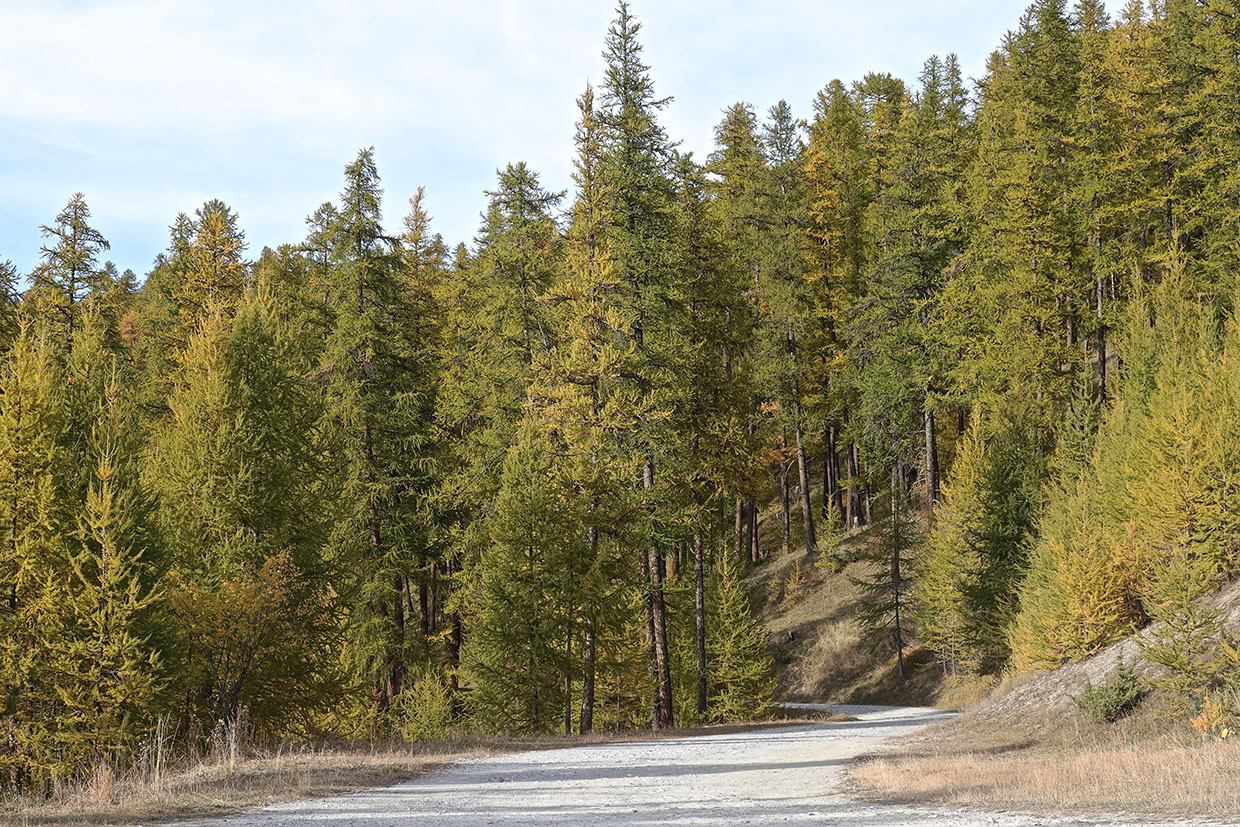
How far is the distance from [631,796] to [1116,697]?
9.97 m

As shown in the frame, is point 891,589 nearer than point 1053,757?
No

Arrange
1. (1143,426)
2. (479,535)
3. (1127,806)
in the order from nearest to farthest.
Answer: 1. (1127,806)
2. (1143,426)
3. (479,535)

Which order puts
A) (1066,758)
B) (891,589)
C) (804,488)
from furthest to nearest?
(804,488)
(891,589)
(1066,758)

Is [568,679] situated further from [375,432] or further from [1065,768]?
[1065,768]

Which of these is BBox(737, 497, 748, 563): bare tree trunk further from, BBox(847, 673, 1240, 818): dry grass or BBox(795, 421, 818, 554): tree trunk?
BBox(847, 673, 1240, 818): dry grass

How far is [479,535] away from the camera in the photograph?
25.8 m

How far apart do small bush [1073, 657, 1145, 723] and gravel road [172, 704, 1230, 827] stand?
14.3 feet

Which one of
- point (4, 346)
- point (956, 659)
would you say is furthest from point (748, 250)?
point (4, 346)

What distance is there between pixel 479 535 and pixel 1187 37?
41.6 meters

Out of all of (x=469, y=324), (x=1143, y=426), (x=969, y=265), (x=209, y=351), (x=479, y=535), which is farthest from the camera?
(x=969, y=265)

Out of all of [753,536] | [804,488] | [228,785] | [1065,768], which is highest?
[804,488]

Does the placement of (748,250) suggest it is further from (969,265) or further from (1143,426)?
(1143,426)

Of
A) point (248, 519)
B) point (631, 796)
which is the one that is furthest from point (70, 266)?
point (631, 796)

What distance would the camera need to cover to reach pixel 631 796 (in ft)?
37.3
